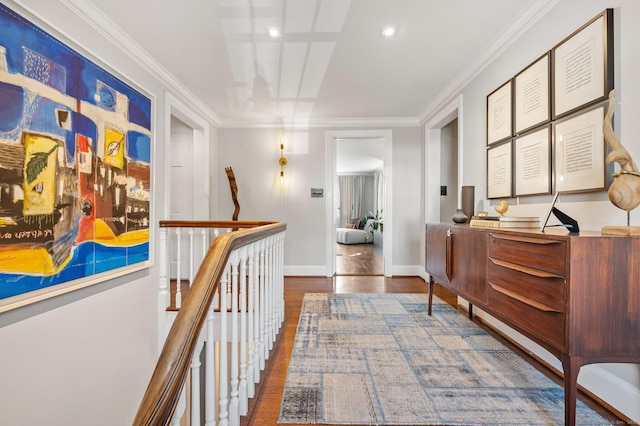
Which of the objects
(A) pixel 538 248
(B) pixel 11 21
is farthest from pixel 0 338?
(A) pixel 538 248

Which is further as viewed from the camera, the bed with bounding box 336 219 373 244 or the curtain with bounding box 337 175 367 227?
the curtain with bounding box 337 175 367 227

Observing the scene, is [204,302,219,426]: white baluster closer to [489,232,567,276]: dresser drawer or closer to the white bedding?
[489,232,567,276]: dresser drawer

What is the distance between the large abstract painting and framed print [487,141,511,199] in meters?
3.18

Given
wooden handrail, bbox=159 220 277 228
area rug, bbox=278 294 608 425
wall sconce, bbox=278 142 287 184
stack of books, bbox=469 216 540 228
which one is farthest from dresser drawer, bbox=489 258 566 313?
wall sconce, bbox=278 142 287 184

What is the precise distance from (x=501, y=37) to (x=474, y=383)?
2555 millimetres

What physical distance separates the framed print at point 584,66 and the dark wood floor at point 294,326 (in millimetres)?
1641

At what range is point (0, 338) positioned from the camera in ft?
4.84

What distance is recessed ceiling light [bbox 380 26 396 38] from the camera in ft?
7.12

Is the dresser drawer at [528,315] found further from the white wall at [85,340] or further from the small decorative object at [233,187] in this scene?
the small decorative object at [233,187]

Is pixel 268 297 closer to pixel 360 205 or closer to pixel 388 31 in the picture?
pixel 388 31

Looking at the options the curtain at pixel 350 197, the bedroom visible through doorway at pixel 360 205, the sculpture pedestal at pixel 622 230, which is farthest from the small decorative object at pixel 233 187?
the curtain at pixel 350 197

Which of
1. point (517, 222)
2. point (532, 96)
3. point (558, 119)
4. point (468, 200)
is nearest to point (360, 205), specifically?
point (468, 200)

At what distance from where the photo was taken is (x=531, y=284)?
4.39ft

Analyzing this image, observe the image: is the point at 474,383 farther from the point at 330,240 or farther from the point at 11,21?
the point at 11,21
